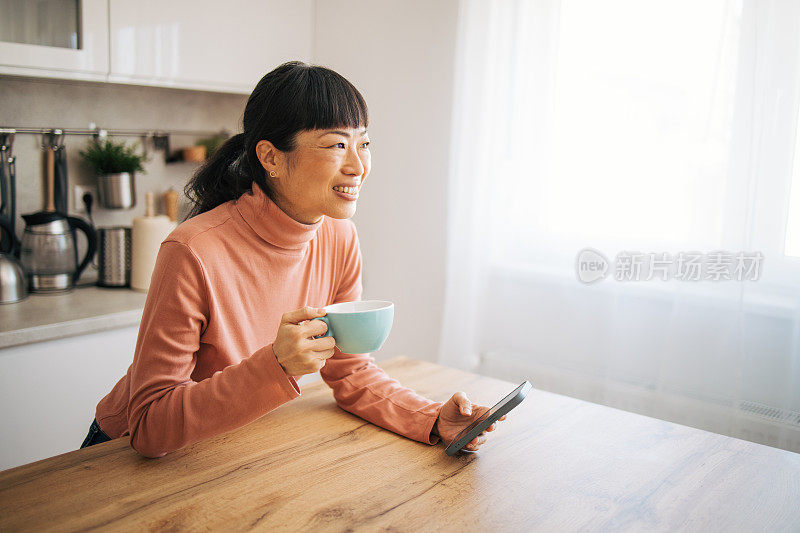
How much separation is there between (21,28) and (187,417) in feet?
5.12

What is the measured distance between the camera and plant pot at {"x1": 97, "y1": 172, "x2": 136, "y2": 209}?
253cm

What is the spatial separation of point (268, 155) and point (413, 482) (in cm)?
64

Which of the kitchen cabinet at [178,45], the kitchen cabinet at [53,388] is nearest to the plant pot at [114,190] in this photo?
the kitchen cabinet at [178,45]

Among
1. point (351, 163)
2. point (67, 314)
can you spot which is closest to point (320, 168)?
point (351, 163)

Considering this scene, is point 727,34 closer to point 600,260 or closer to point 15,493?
point 600,260

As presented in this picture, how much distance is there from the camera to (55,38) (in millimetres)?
2074

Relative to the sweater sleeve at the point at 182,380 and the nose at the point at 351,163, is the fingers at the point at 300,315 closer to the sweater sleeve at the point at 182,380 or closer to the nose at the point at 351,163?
the sweater sleeve at the point at 182,380

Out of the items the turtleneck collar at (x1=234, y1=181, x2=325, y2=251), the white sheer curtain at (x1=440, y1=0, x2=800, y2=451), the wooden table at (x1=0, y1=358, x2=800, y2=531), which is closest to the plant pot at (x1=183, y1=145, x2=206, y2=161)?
the white sheer curtain at (x1=440, y1=0, x2=800, y2=451)

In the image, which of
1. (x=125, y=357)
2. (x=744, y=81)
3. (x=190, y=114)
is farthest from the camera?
(x=190, y=114)

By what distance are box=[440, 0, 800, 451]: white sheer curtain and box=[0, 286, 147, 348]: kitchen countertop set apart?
119 centimetres

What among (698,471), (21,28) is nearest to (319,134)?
(698,471)

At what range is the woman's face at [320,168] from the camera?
1.21 metres

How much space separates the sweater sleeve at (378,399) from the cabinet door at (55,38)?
1.41 metres

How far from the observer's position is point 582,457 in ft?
3.57
